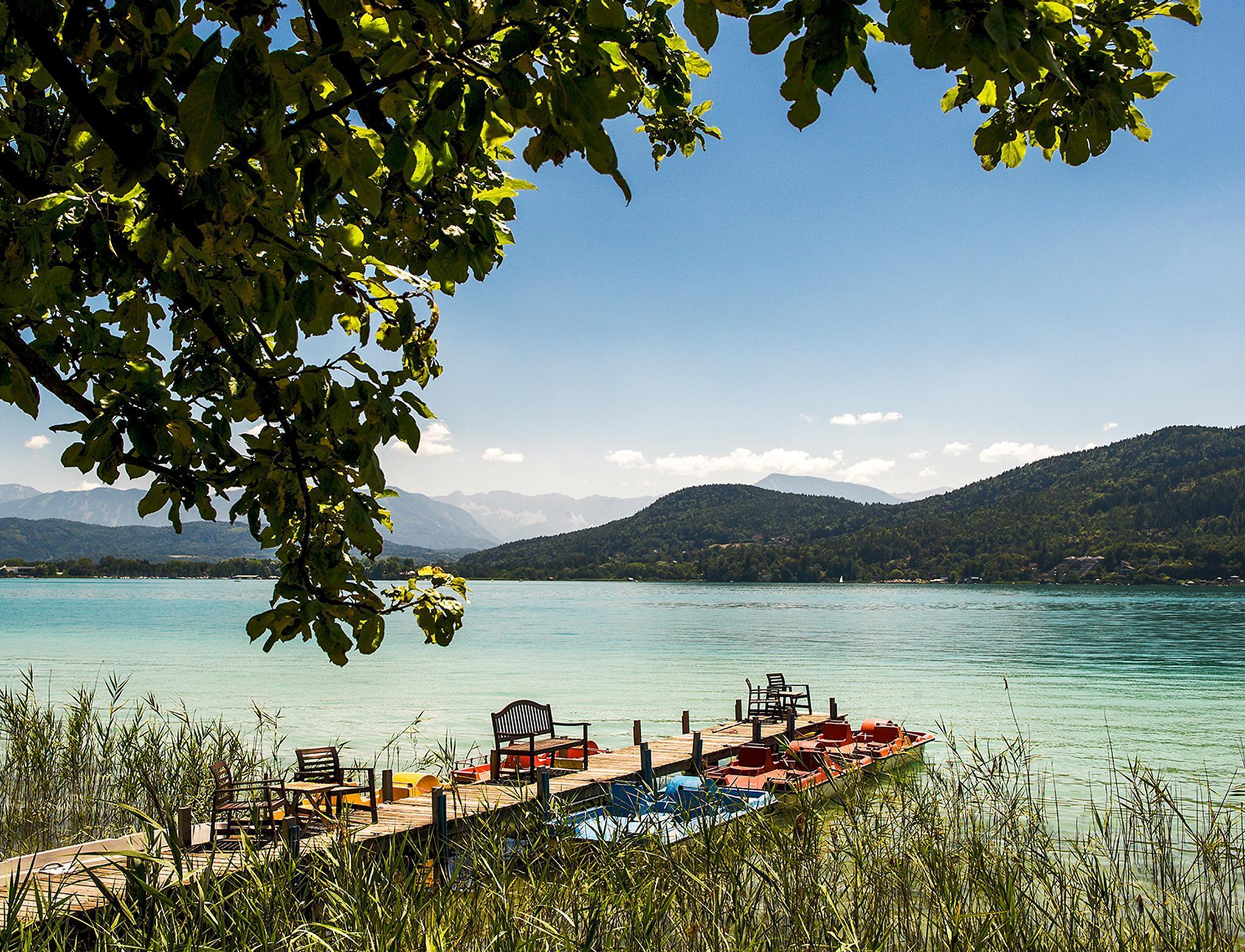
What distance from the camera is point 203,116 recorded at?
1.69 metres

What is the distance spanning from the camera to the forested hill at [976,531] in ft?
372

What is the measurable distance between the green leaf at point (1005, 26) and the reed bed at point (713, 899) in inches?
132

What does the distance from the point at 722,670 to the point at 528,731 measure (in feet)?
109

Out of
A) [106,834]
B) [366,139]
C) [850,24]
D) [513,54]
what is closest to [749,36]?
[850,24]

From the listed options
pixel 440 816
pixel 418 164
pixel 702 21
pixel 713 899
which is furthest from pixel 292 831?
pixel 702 21

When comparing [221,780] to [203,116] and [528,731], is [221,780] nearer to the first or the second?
[528,731]

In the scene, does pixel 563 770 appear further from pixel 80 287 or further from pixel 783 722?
pixel 80 287

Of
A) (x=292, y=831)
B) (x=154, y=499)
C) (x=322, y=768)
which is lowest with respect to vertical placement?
(x=322, y=768)

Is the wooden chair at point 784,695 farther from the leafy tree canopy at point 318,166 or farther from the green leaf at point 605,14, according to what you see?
the green leaf at point 605,14

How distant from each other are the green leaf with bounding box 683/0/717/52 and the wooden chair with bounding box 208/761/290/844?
4.76m

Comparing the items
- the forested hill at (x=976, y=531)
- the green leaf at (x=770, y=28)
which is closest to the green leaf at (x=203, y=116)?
the green leaf at (x=770, y=28)

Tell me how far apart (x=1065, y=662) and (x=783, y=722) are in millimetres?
31454

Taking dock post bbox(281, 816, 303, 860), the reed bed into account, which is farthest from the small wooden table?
the reed bed

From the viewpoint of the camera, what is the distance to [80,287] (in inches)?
129
